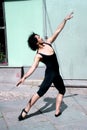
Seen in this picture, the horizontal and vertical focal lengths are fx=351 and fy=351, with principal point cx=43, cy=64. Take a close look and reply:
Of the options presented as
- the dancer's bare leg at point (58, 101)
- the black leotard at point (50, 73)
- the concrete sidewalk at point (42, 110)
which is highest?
the black leotard at point (50, 73)

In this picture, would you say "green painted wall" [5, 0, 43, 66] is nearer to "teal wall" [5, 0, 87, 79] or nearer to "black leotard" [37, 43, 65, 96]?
"teal wall" [5, 0, 87, 79]

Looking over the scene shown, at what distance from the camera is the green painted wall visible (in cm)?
900

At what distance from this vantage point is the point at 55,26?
29.3 ft


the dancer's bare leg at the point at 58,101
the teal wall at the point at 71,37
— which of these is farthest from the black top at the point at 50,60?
the teal wall at the point at 71,37

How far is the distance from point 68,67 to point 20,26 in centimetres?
165

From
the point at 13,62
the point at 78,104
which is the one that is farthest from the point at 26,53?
the point at 78,104

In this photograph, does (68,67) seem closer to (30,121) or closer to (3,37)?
(3,37)

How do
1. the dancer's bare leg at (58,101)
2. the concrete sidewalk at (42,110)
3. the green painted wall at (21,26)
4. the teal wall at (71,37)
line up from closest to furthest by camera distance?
the concrete sidewalk at (42,110)
the dancer's bare leg at (58,101)
the teal wall at (71,37)
the green painted wall at (21,26)

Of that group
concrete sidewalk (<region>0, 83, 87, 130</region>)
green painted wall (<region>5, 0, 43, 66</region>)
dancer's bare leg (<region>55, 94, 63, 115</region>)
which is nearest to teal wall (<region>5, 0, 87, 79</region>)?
green painted wall (<region>5, 0, 43, 66</region>)

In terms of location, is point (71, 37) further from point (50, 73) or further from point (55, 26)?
point (50, 73)

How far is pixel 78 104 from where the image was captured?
7.54m

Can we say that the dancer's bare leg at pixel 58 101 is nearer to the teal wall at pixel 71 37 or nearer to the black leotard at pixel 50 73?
the black leotard at pixel 50 73

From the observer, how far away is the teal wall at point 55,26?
8.81 metres

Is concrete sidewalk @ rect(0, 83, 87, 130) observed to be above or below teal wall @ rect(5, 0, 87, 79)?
below
